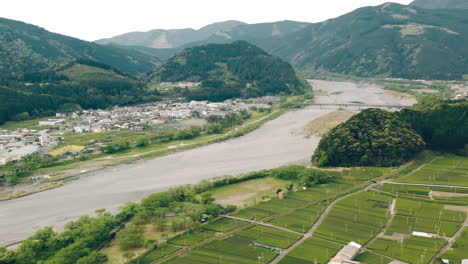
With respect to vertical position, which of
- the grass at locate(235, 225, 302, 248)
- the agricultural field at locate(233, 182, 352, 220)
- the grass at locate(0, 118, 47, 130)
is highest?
the grass at locate(0, 118, 47, 130)

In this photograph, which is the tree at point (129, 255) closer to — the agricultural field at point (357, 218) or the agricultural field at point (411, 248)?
the agricultural field at point (357, 218)

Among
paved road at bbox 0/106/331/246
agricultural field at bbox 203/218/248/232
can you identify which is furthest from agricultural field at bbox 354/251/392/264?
paved road at bbox 0/106/331/246

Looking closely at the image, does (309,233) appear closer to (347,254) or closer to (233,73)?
(347,254)

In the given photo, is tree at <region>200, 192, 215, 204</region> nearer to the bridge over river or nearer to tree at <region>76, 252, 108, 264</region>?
tree at <region>76, 252, 108, 264</region>

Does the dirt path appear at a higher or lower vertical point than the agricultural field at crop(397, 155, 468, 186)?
lower

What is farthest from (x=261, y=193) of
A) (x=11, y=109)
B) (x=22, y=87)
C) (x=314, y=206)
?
(x=22, y=87)

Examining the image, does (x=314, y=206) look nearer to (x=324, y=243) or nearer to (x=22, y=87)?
Result: (x=324, y=243)
